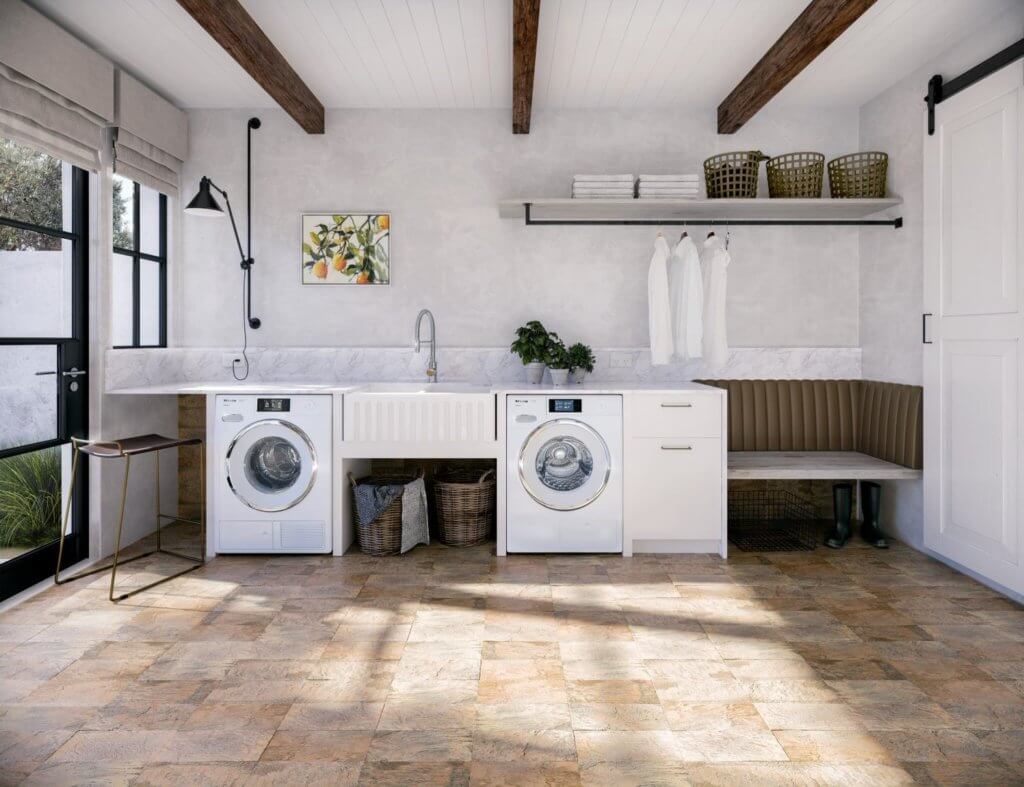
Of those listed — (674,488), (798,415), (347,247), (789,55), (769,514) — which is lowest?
(769,514)

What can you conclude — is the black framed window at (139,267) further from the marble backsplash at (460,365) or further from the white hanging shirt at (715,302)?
the white hanging shirt at (715,302)

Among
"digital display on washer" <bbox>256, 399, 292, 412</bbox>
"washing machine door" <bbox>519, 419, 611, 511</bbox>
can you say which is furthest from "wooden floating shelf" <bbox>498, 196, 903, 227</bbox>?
"digital display on washer" <bbox>256, 399, 292, 412</bbox>

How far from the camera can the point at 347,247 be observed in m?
4.24

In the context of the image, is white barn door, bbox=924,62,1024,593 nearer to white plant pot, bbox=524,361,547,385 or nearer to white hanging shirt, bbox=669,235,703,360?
white hanging shirt, bbox=669,235,703,360

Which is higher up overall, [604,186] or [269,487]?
[604,186]

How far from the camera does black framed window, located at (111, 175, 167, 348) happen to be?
3.77 meters

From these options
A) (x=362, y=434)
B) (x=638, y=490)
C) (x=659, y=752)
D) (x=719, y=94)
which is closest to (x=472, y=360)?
(x=362, y=434)

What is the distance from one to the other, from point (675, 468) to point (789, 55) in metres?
1.99

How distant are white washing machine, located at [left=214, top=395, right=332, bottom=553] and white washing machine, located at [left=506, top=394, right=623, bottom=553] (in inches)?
37.1

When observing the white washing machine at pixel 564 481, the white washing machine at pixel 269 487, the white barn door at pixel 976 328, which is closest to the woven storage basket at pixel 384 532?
the white washing machine at pixel 269 487

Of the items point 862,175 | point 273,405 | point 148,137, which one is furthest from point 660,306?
point 148,137

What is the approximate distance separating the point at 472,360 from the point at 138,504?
6.60 ft

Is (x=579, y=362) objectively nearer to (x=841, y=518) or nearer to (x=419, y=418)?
(x=419, y=418)

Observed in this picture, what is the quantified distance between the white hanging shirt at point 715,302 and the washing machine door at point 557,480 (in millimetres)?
881
